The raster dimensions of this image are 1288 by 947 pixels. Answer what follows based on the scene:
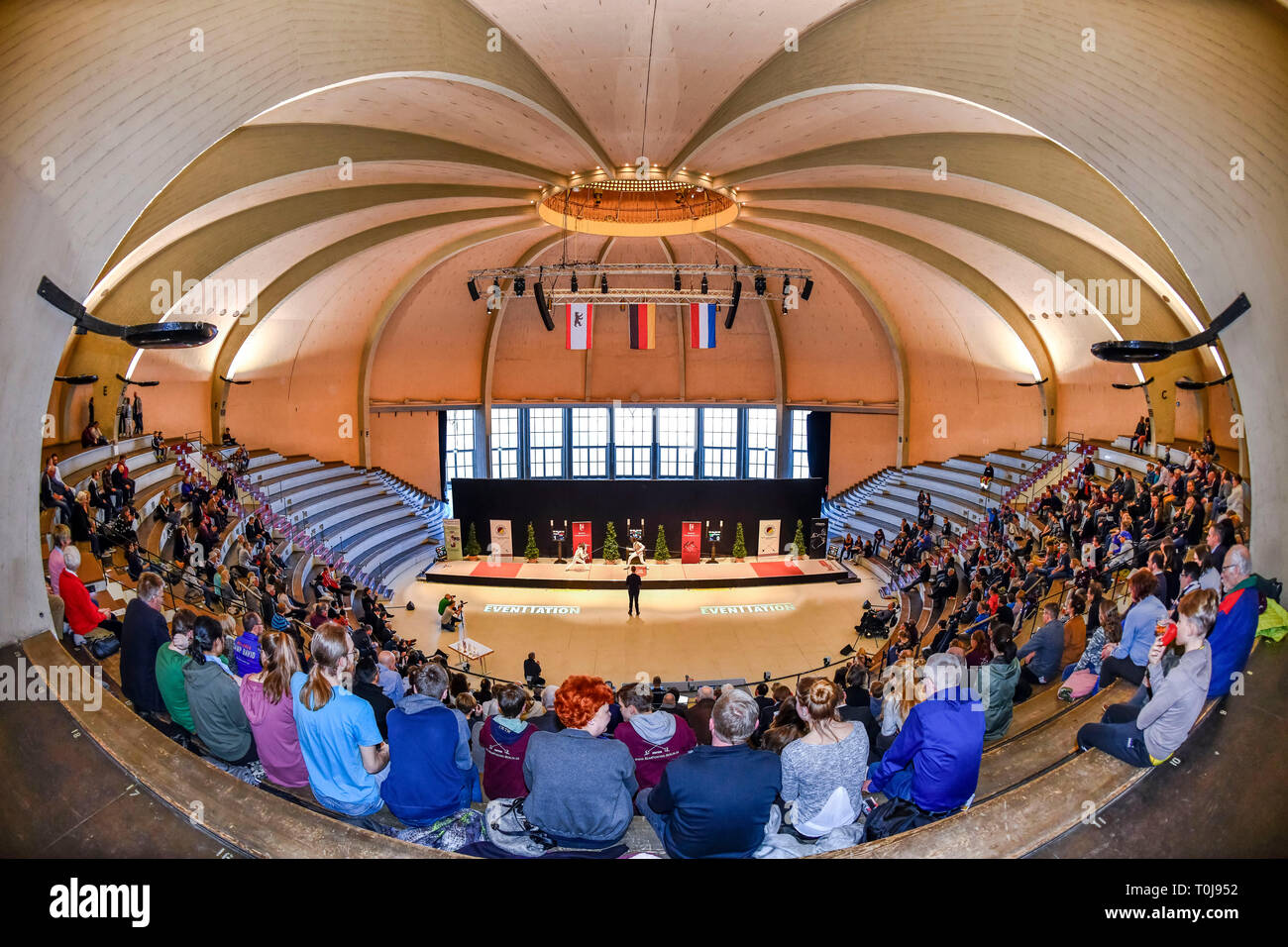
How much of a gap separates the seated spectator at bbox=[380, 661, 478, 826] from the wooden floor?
8.37 metres

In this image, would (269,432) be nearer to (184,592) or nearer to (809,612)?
(184,592)

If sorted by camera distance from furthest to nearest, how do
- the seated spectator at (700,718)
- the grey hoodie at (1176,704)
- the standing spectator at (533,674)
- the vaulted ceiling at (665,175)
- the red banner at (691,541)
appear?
the red banner at (691,541) → the standing spectator at (533,674) → the vaulted ceiling at (665,175) → the seated spectator at (700,718) → the grey hoodie at (1176,704)

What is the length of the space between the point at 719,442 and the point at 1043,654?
20297mm

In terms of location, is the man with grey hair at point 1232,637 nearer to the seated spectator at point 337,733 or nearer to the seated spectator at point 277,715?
the seated spectator at point 337,733

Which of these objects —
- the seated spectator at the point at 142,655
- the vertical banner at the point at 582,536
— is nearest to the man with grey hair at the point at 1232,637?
the seated spectator at the point at 142,655

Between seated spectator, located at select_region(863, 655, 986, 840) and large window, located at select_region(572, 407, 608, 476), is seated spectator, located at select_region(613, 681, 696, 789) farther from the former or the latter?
large window, located at select_region(572, 407, 608, 476)

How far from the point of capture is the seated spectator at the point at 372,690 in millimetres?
5586

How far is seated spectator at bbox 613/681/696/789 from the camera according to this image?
473 cm

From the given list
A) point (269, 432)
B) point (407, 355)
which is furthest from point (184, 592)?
point (407, 355)

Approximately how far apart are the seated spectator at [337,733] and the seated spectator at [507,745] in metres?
0.73

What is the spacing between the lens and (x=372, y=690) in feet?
19.3

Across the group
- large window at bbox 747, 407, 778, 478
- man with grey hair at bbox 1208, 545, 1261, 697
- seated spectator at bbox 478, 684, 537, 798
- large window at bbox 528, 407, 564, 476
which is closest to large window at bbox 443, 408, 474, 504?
large window at bbox 528, 407, 564, 476

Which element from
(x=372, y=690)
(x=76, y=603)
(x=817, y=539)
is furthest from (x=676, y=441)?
(x=76, y=603)

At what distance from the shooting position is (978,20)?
6457 mm
